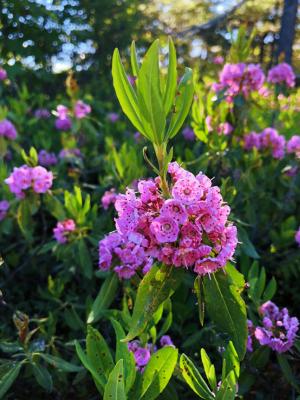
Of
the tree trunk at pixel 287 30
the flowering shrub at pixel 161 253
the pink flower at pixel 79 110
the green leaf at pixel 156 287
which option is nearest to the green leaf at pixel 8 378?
the flowering shrub at pixel 161 253

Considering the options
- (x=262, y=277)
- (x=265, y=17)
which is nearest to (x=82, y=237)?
(x=262, y=277)

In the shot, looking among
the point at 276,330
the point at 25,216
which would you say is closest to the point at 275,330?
the point at 276,330

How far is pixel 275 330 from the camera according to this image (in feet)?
5.69

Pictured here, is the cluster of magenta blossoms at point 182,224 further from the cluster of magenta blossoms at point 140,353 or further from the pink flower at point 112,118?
the pink flower at point 112,118

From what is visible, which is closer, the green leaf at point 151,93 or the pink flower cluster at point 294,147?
the green leaf at point 151,93

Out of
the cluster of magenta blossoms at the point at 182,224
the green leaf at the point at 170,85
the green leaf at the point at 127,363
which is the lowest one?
the green leaf at the point at 127,363

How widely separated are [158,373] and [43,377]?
0.68 m

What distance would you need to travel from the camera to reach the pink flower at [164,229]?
1143 mm

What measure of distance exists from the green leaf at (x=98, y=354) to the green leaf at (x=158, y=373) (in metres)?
0.11

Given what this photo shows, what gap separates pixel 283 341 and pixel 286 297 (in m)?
1.23

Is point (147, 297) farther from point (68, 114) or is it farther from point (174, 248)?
point (68, 114)

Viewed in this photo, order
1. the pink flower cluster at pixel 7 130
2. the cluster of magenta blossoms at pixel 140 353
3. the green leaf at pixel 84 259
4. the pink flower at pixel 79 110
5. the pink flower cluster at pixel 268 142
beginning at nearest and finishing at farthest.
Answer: the cluster of magenta blossoms at pixel 140 353
the green leaf at pixel 84 259
the pink flower cluster at pixel 268 142
the pink flower cluster at pixel 7 130
the pink flower at pixel 79 110

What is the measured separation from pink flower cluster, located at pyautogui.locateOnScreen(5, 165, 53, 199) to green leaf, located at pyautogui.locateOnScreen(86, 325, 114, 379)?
125cm

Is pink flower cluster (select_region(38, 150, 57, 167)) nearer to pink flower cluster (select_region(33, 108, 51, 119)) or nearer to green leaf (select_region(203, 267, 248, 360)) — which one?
pink flower cluster (select_region(33, 108, 51, 119))
